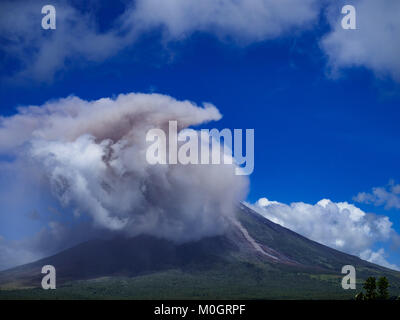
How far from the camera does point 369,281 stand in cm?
9031
